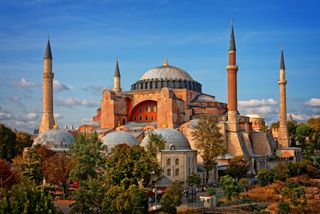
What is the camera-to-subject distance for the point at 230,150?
39625mm

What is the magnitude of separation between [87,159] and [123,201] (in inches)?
307

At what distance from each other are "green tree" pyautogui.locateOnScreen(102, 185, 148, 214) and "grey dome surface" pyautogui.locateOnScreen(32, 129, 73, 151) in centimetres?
1560

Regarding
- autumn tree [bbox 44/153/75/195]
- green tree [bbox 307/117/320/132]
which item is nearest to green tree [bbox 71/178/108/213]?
autumn tree [bbox 44/153/75/195]

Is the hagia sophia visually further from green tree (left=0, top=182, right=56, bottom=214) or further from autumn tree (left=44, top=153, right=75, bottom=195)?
green tree (left=0, top=182, right=56, bottom=214)

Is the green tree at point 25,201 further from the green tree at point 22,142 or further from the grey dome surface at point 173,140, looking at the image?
the green tree at point 22,142

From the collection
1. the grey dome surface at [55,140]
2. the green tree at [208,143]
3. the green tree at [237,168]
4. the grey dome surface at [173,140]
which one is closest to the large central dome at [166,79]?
the green tree at [208,143]

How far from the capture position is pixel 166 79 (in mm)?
46281

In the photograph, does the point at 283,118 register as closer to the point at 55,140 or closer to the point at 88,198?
the point at 55,140

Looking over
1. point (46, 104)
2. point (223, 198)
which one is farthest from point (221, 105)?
point (223, 198)

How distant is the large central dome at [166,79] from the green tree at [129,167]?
72.6ft

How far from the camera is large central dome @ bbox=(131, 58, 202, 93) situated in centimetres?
4616

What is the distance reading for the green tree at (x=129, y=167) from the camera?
23203 mm

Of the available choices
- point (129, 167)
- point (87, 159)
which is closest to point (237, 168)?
point (87, 159)

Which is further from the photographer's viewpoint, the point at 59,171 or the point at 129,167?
the point at 59,171
